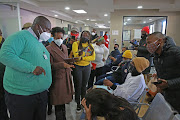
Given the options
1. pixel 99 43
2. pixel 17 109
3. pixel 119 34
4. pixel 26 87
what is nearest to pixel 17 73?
pixel 26 87

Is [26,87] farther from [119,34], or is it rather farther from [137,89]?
[119,34]

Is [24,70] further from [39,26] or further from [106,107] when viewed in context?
[106,107]

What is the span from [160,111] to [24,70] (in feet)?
4.33

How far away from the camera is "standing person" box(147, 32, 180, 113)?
4.36 feet

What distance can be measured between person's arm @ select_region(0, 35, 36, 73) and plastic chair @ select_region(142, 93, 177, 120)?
1.24 meters

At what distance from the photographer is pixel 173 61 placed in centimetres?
134

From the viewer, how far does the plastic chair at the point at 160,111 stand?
1.11m

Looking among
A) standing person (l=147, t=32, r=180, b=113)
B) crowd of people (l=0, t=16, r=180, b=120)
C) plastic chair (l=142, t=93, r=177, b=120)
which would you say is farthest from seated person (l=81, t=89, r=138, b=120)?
standing person (l=147, t=32, r=180, b=113)

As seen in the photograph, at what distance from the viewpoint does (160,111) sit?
4.09 ft

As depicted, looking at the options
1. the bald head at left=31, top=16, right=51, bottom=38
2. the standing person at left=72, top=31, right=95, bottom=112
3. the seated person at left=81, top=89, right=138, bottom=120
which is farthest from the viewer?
the standing person at left=72, top=31, right=95, bottom=112

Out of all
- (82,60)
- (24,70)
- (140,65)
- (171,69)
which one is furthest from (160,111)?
(82,60)

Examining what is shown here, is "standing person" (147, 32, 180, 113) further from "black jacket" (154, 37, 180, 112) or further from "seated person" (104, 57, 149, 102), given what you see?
"seated person" (104, 57, 149, 102)

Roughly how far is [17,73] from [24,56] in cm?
16

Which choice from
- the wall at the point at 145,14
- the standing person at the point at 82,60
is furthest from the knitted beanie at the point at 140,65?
the wall at the point at 145,14
